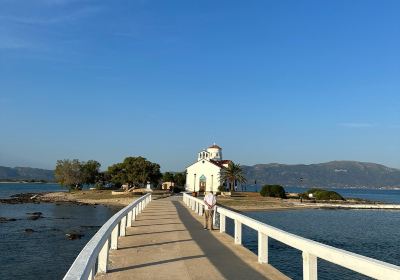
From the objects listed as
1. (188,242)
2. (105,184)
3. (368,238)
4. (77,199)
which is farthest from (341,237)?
(105,184)

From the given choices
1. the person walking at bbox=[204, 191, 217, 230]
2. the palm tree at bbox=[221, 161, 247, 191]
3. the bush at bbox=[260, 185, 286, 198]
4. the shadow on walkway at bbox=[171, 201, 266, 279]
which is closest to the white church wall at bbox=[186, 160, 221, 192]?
the palm tree at bbox=[221, 161, 247, 191]

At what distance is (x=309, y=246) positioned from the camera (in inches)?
290

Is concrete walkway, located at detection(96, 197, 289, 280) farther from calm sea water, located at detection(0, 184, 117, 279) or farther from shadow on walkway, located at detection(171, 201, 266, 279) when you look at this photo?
calm sea water, located at detection(0, 184, 117, 279)

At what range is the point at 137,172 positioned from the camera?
343 feet

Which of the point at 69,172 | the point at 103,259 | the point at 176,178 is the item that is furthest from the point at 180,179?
the point at 103,259

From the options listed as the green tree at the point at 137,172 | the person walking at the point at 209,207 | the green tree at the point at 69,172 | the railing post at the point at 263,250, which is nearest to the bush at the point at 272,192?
the green tree at the point at 137,172

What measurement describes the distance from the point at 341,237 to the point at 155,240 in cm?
2571

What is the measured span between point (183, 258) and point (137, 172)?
9506 cm

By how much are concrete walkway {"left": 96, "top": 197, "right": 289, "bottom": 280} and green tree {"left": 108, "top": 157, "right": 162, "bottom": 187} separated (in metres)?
89.1

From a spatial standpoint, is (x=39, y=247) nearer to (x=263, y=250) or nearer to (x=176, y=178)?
(x=263, y=250)

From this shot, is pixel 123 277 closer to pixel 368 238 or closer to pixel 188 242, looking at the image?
pixel 188 242

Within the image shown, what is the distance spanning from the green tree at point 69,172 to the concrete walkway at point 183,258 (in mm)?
108412

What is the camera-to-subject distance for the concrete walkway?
8.80 meters

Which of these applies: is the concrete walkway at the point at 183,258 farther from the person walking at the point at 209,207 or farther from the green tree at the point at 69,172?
the green tree at the point at 69,172
